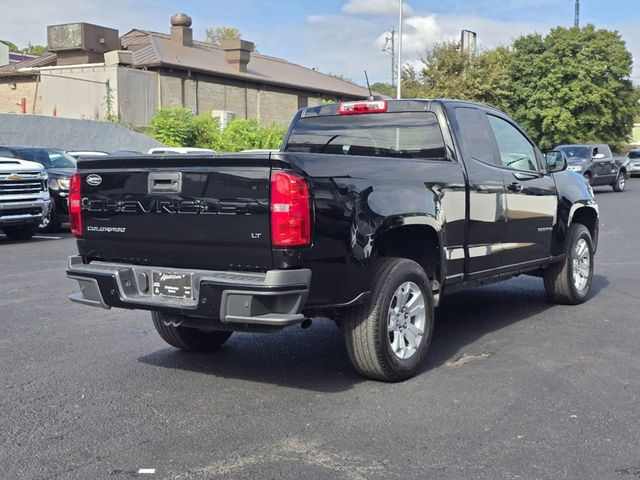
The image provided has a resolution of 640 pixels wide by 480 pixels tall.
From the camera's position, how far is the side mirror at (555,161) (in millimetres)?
7945

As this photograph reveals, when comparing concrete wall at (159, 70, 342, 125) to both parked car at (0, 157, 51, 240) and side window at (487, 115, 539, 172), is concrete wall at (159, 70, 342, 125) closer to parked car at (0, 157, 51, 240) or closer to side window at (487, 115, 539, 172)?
parked car at (0, 157, 51, 240)

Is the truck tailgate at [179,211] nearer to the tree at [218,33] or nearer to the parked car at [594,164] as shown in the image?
the parked car at [594,164]

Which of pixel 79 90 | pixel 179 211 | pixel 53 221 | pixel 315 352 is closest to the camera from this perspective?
pixel 179 211

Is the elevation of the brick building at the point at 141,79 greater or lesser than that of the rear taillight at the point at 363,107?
greater

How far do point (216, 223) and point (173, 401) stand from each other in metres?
1.25

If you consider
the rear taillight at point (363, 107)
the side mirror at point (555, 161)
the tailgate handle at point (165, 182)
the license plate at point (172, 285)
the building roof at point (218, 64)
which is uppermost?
the building roof at point (218, 64)

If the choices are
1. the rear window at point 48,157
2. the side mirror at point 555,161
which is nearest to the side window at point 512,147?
the side mirror at point 555,161

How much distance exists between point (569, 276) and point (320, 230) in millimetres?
4152

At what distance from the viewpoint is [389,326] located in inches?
214

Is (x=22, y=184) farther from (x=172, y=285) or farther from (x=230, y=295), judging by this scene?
(x=230, y=295)

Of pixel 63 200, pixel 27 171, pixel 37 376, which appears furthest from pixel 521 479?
pixel 63 200

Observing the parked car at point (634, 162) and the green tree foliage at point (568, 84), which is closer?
the parked car at point (634, 162)

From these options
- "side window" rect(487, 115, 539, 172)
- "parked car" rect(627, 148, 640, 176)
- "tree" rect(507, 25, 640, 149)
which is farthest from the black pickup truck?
"tree" rect(507, 25, 640, 149)

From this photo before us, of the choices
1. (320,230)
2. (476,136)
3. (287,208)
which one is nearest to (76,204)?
(287,208)
